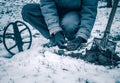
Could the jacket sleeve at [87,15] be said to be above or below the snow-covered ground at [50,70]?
above

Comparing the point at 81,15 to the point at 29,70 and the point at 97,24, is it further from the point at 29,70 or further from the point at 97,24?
the point at 97,24

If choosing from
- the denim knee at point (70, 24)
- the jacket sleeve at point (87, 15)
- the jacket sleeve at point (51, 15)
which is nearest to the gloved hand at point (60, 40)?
the jacket sleeve at point (51, 15)

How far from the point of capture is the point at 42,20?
5.02 meters

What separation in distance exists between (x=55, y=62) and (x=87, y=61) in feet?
2.28

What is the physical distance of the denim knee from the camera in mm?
4293

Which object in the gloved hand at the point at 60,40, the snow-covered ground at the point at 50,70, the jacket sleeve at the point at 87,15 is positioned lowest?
the snow-covered ground at the point at 50,70

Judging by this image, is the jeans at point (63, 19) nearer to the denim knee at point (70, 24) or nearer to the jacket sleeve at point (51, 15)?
the denim knee at point (70, 24)

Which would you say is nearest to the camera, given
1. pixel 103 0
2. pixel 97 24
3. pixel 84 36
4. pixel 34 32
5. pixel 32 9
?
pixel 84 36

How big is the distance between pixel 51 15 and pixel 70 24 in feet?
1.60

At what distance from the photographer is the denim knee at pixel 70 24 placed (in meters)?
4.29

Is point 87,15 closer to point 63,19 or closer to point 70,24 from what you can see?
point 70,24

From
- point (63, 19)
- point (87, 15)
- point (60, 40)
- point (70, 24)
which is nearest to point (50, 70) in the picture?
point (60, 40)

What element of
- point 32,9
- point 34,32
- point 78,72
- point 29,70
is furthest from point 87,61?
point 34,32

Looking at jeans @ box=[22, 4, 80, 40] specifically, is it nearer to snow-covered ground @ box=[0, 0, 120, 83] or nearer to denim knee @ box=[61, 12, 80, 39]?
denim knee @ box=[61, 12, 80, 39]
